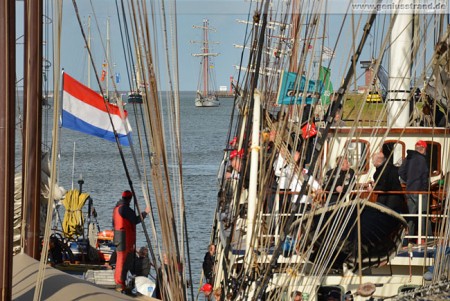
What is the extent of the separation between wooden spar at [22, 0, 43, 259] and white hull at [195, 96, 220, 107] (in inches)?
5150

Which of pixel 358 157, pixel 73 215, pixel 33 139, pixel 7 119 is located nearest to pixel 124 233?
pixel 358 157

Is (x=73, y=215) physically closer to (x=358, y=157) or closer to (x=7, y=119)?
(x=358, y=157)

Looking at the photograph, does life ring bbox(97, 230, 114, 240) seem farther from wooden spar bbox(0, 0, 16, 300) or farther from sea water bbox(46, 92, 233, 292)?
wooden spar bbox(0, 0, 16, 300)

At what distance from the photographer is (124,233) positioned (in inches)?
564

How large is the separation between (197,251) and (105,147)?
1666 inches

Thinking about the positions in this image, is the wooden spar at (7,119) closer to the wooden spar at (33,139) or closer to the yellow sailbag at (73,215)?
the wooden spar at (33,139)

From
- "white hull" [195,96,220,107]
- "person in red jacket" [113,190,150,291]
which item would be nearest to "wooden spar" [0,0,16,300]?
"person in red jacket" [113,190,150,291]

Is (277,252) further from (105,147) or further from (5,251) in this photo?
(105,147)

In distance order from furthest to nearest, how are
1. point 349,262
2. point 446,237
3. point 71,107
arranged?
point 71,107, point 349,262, point 446,237

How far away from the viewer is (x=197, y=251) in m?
25.5

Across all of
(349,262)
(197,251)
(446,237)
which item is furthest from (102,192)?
(446,237)

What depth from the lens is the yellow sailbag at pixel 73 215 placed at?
66.5ft

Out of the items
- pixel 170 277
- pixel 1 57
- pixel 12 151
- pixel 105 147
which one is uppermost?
pixel 1 57

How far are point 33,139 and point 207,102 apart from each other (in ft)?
441
